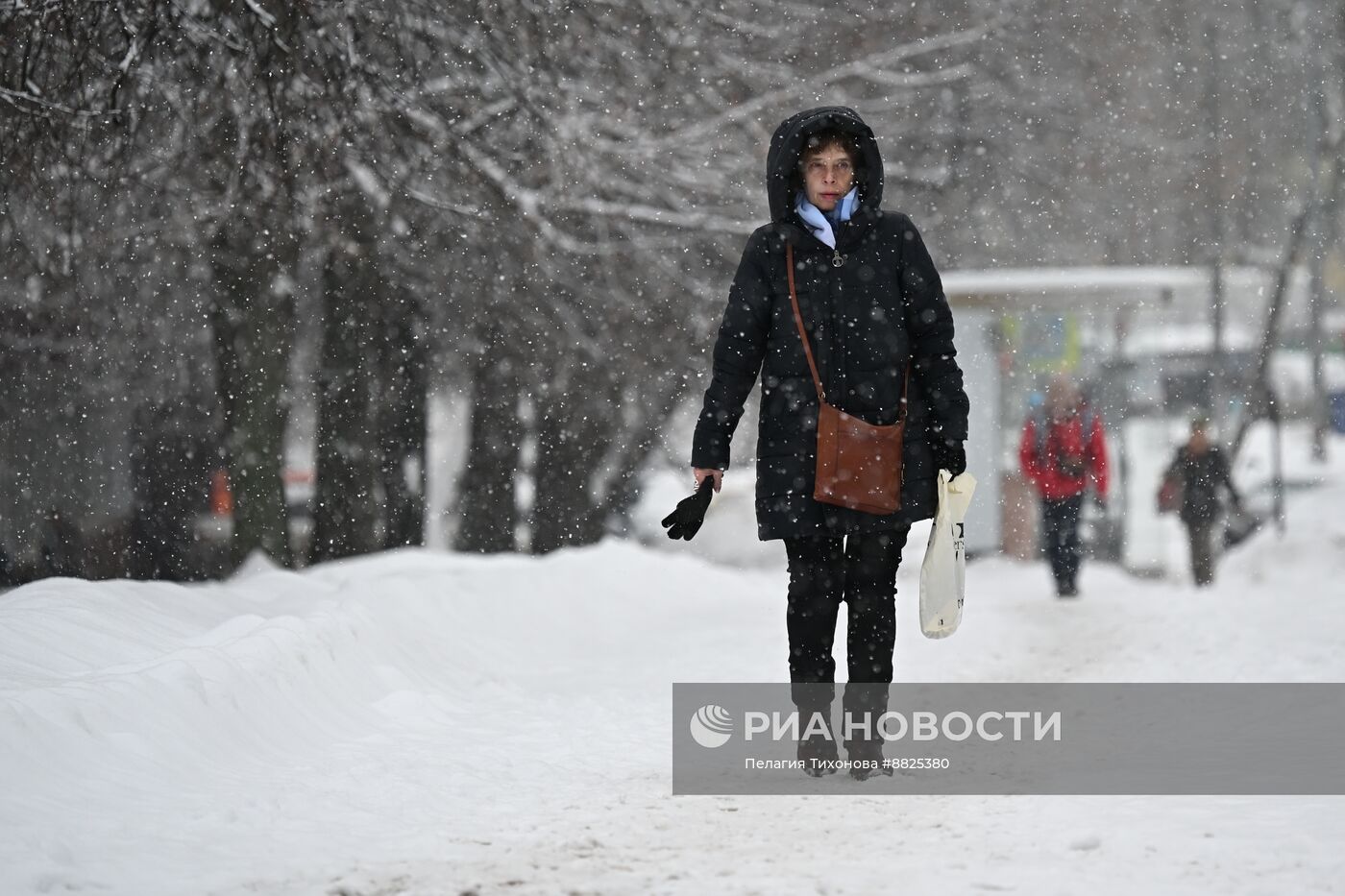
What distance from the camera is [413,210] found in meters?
13.1

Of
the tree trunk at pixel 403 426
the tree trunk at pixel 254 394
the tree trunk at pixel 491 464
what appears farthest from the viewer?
the tree trunk at pixel 491 464

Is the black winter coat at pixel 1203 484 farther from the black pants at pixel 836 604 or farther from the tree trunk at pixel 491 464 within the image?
the black pants at pixel 836 604

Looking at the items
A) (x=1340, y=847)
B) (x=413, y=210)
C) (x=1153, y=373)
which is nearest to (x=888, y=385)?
(x=1340, y=847)

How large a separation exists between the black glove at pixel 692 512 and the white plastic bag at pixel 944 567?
683mm

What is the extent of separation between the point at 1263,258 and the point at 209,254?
25840 mm

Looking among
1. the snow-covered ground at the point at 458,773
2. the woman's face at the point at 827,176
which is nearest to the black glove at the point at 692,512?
the snow-covered ground at the point at 458,773

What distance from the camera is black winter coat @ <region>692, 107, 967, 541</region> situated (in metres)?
5.58

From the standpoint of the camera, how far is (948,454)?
18.5 ft

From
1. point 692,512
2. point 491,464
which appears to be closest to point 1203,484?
point 491,464

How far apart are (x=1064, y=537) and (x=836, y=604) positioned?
29.4 ft

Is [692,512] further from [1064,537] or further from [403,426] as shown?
[403,426]

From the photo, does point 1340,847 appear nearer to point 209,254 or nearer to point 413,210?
point 413,210

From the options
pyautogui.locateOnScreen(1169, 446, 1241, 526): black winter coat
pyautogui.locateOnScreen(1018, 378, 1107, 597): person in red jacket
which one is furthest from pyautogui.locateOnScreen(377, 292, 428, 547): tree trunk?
pyautogui.locateOnScreen(1169, 446, 1241, 526): black winter coat

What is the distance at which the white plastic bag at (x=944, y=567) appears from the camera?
5578 mm
